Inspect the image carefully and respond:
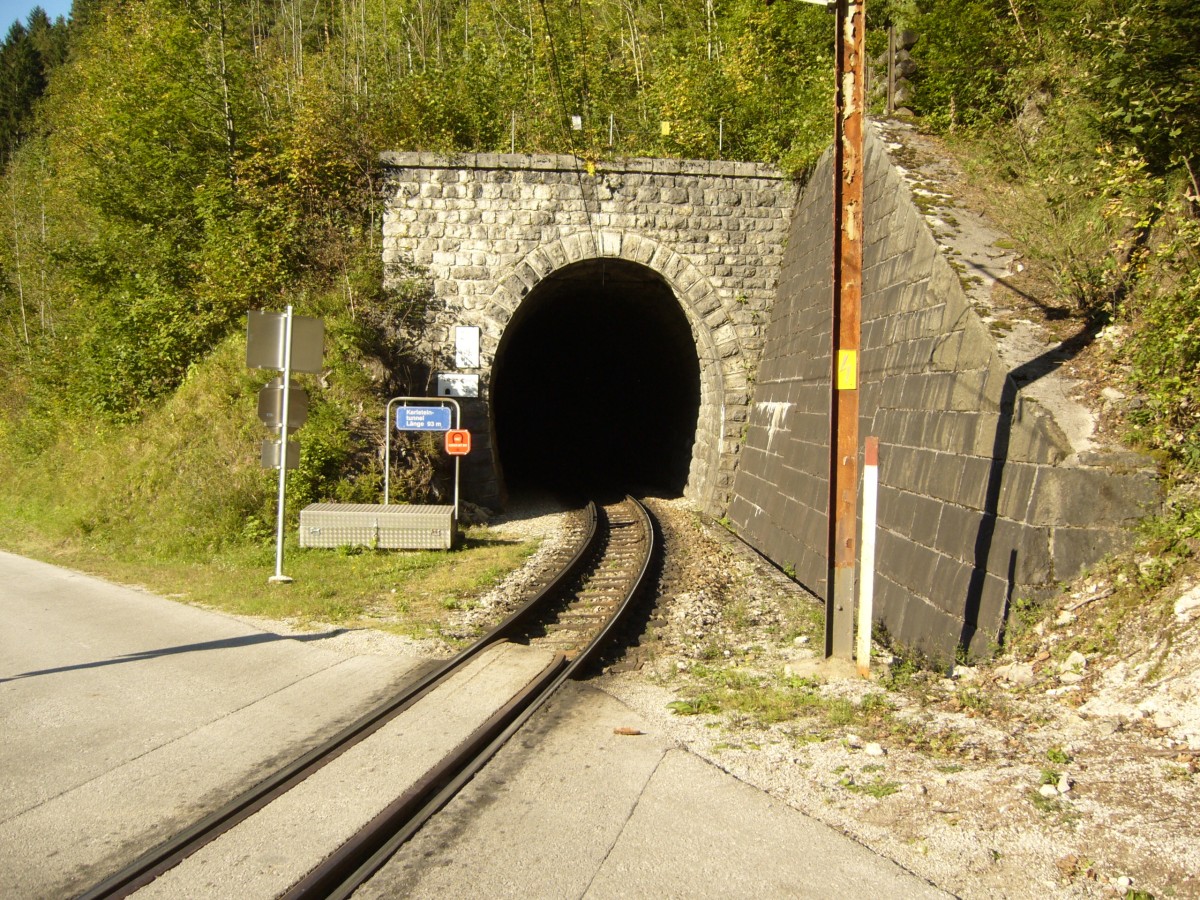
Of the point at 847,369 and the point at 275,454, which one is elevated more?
the point at 847,369

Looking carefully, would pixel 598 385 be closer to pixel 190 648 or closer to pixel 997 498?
pixel 190 648

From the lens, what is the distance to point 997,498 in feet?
21.6

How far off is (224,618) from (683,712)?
183 inches

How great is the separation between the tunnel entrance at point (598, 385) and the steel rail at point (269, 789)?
10517 mm

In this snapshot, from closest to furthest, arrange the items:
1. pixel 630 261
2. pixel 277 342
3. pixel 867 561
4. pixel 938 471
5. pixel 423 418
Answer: pixel 867 561, pixel 938 471, pixel 277 342, pixel 423 418, pixel 630 261

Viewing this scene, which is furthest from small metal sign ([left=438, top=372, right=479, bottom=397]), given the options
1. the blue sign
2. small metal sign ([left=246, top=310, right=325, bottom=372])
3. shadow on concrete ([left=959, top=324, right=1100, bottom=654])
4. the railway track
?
shadow on concrete ([left=959, top=324, right=1100, bottom=654])

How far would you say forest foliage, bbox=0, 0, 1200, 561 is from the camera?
25.2 ft

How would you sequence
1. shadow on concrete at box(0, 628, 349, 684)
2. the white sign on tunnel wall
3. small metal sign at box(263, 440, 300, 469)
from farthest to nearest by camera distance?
the white sign on tunnel wall, small metal sign at box(263, 440, 300, 469), shadow on concrete at box(0, 628, 349, 684)

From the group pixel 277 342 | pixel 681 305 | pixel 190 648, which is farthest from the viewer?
pixel 681 305

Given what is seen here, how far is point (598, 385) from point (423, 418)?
1621 cm

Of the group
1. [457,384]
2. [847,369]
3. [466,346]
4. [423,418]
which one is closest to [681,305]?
[466,346]

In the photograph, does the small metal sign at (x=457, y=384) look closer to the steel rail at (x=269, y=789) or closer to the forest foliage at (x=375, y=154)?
the forest foliage at (x=375, y=154)

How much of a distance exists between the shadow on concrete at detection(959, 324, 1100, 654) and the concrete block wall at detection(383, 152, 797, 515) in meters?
9.11

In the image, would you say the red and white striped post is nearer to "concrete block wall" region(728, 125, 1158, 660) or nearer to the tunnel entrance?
"concrete block wall" region(728, 125, 1158, 660)
